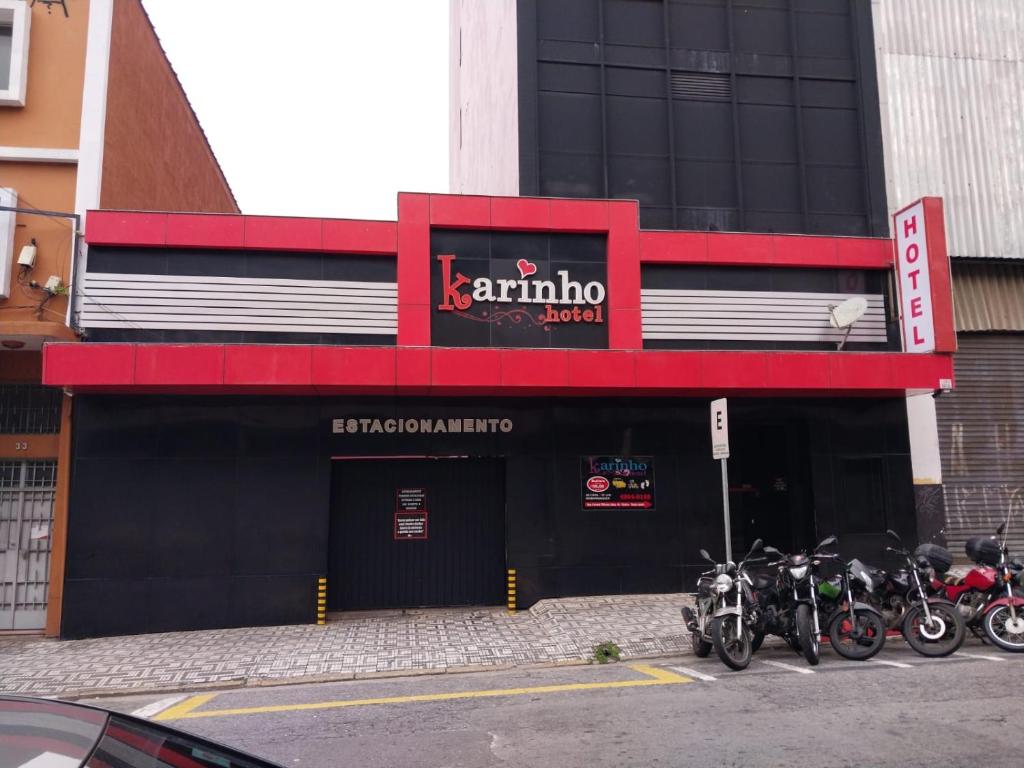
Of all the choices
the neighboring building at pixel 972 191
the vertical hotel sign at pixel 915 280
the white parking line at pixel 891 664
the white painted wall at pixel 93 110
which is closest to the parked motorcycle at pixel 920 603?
the white parking line at pixel 891 664

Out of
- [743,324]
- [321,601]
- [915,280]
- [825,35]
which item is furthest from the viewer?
[825,35]

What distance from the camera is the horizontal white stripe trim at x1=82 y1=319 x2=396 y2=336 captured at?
11.8m

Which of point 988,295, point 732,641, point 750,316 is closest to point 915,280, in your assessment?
point 750,316

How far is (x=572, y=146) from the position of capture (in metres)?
14.7

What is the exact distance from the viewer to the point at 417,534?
41.2 ft

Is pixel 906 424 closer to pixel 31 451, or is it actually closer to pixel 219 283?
pixel 219 283

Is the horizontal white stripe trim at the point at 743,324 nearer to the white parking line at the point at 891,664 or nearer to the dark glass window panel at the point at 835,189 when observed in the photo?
the dark glass window panel at the point at 835,189

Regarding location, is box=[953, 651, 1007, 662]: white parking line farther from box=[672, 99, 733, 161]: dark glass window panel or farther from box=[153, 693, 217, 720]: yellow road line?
box=[672, 99, 733, 161]: dark glass window panel

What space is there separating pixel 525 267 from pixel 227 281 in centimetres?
496

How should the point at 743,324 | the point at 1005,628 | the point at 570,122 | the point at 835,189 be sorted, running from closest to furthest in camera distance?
the point at 1005,628 < the point at 743,324 < the point at 570,122 < the point at 835,189

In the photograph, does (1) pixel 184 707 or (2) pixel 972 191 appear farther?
(2) pixel 972 191

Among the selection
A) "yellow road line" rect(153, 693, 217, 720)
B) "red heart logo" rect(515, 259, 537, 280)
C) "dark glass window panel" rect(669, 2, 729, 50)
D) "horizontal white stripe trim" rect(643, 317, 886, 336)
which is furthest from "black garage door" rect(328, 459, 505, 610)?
"dark glass window panel" rect(669, 2, 729, 50)

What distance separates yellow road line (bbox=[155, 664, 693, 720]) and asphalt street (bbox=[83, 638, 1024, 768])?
2 centimetres

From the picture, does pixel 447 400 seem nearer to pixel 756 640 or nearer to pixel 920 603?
pixel 756 640
